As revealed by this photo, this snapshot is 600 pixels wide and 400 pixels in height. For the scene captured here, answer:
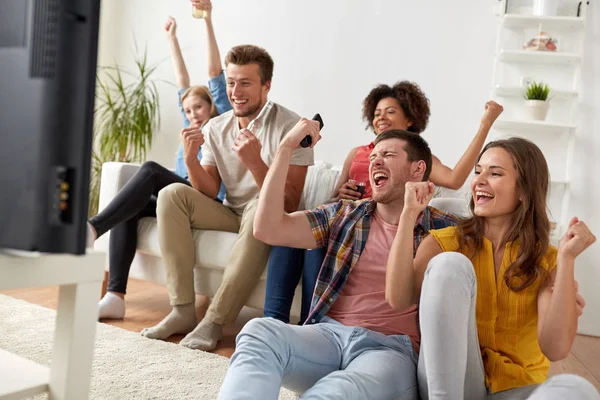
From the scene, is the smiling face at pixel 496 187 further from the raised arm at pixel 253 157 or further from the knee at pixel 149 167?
the knee at pixel 149 167

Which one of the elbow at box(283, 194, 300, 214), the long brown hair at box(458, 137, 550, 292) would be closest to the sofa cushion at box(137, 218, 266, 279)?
the elbow at box(283, 194, 300, 214)

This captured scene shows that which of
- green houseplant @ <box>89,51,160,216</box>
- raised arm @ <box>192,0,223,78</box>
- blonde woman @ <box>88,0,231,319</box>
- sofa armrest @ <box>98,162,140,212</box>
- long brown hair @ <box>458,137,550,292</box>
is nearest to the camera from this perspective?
long brown hair @ <box>458,137,550,292</box>

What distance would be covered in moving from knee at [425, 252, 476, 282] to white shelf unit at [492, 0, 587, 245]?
2.09 metres

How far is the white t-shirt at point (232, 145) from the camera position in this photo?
2447mm

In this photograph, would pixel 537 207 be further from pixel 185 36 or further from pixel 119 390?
pixel 185 36

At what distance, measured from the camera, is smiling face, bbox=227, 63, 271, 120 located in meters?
2.49

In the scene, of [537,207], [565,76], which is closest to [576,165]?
[565,76]

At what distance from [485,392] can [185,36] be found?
3.24 meters

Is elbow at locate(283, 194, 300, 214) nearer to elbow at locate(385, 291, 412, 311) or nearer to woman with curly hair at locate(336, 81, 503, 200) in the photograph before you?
woman with curly hair at locate(336, 81, 503, 200)

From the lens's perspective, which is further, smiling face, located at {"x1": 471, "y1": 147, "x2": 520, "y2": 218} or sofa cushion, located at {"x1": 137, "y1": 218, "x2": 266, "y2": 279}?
sofa cushion, located at {"x1": 137, "y1": 218, "x2": 266, "y2": 279}

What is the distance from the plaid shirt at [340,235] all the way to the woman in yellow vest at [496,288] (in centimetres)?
15

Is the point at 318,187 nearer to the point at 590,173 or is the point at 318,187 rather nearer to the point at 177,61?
the point at 177,61

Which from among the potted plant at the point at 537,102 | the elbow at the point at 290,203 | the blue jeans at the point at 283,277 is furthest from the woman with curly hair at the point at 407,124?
the potted plant at the point at 537,102

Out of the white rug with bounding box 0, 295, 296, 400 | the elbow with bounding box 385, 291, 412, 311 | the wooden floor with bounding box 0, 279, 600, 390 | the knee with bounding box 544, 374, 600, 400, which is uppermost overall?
the elbow with bounding box 385, 291, 412, 311
